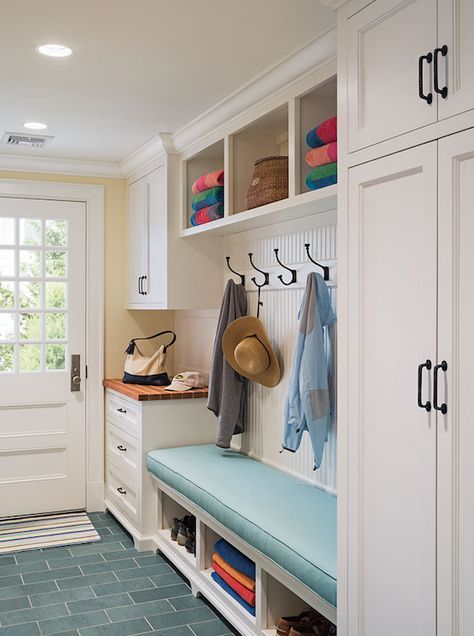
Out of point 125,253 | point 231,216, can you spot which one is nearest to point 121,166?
point 125,253

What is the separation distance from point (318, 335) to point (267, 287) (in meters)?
0.79

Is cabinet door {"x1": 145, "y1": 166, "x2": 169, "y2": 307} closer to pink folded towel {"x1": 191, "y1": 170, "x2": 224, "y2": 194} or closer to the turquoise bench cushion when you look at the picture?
pink folded towel {"x1": 191, "y1": 170, "x2": 224, "y2": 194}

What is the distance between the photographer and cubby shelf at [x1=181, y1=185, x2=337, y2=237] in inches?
109

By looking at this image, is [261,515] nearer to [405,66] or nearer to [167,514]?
[167,514]

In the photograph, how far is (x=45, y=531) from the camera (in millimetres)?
4492

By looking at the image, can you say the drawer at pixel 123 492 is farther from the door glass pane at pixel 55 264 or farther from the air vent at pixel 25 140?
the air vent at pixel 25 140

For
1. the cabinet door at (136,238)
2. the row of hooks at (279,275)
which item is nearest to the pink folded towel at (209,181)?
the row of hooks at (279,275)

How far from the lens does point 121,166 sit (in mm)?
4898

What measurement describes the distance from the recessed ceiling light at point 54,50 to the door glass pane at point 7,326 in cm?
229

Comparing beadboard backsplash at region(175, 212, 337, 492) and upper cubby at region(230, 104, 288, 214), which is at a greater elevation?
upper cubby at region(230, 104, 288, 214)

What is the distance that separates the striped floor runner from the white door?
0.09 meters

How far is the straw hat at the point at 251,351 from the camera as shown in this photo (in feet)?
11.9

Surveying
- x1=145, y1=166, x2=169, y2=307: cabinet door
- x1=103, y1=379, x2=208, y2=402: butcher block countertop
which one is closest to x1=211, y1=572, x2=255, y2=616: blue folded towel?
x1=103, y1=379, x2=208, y2=402: butcher block countertop

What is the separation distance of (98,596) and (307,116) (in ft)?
8.16
